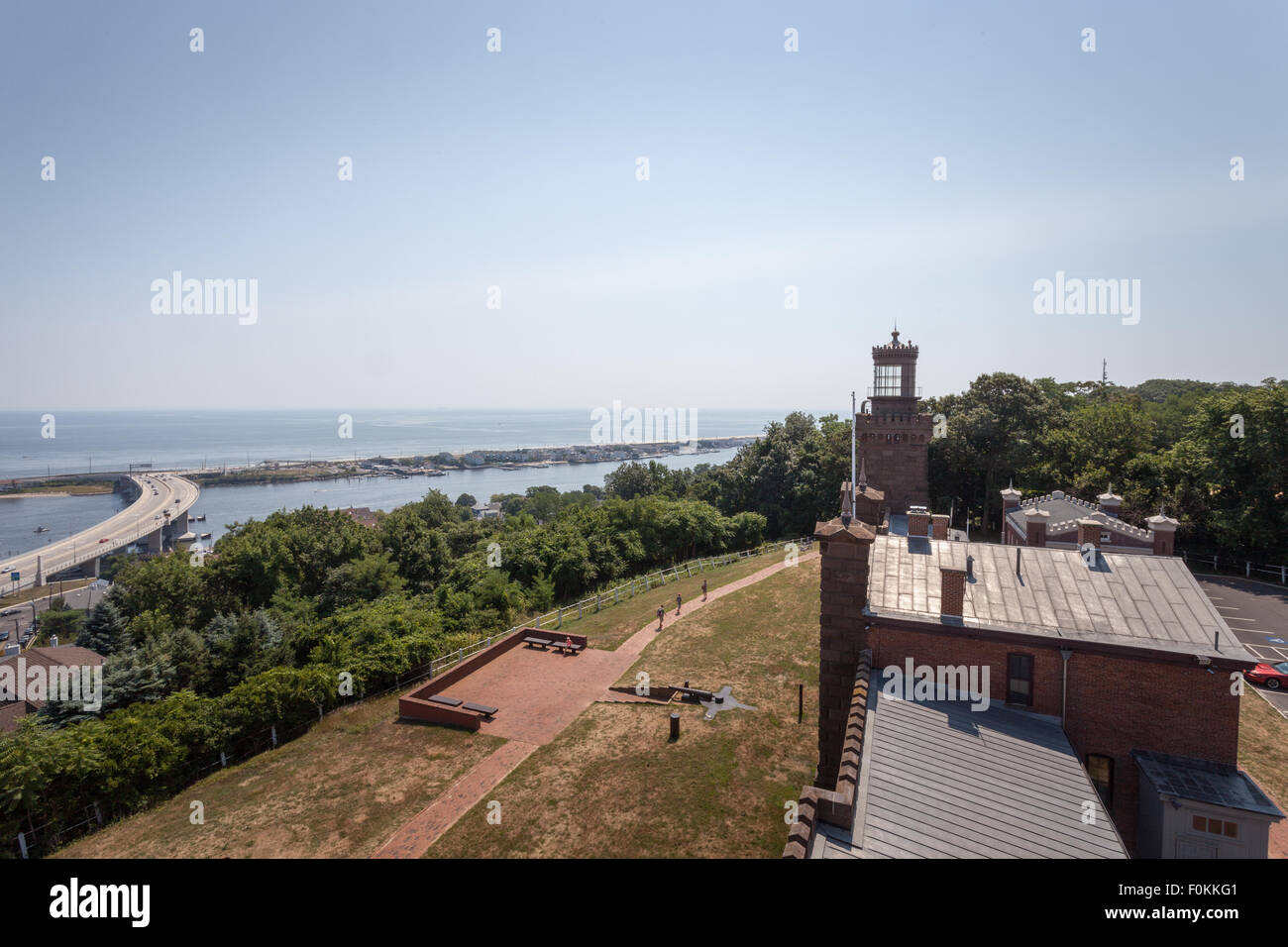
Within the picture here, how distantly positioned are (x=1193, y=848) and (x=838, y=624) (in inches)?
292

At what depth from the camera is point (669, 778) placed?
51.9 feet

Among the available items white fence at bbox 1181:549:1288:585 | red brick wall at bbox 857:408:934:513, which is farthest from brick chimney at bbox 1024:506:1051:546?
white fence at bbox 1181:549:1288:585

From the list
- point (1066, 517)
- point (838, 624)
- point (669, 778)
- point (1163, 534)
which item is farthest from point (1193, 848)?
point (1066, 517)

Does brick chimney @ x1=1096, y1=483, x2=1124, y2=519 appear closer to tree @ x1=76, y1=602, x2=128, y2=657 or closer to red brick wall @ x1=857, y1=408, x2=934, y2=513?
red brick wall @ x1=857, y1=408, x2=934, y2=513

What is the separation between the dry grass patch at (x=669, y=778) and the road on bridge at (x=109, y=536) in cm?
7885

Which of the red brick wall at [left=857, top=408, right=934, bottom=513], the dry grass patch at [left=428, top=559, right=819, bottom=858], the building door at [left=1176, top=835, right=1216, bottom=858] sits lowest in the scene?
the dry grass patch at [left=428, top=559, right=819, bottom=858]

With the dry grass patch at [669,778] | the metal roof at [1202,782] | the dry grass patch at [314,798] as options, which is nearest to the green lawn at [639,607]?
the dry grass patch at [669,778]

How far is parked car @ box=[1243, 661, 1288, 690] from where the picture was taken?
2020cm

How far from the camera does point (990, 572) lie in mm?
14781

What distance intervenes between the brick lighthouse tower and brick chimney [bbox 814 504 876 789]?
22.1 metres

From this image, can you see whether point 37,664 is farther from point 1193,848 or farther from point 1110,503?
point 1110,503

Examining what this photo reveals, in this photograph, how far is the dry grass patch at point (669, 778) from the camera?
44.8ft
